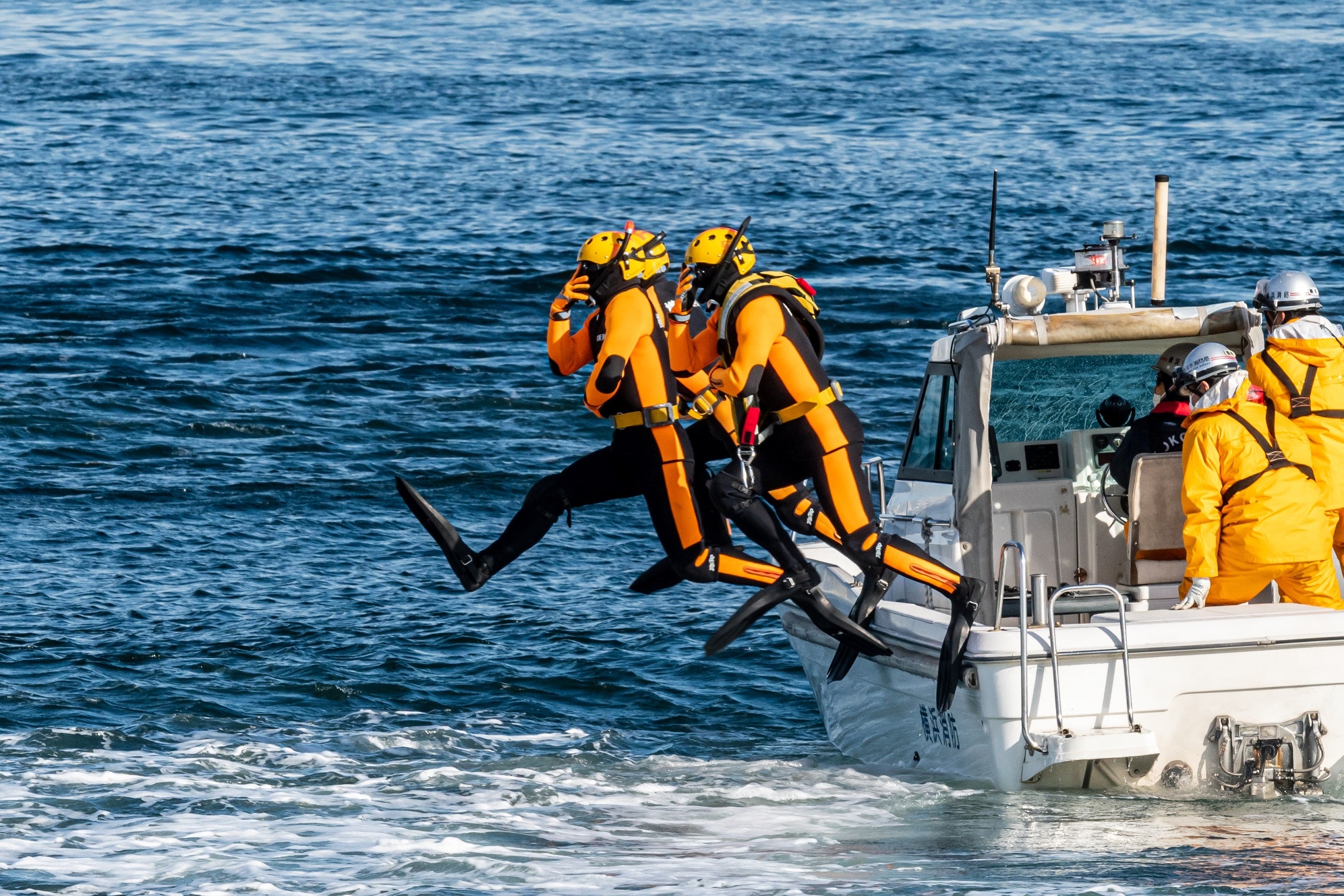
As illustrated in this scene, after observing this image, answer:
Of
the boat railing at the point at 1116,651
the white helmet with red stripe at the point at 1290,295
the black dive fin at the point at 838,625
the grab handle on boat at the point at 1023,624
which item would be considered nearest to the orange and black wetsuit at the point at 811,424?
the black dive fin at the point at 838,625

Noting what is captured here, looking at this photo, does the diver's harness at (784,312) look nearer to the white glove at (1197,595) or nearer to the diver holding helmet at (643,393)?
the diver holding helmet at (643,393)

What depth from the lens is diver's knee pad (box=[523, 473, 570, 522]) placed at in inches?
346

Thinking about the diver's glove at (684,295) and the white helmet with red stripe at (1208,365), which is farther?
the diver's glove at (684,295)

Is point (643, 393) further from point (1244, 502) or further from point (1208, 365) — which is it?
point (1244, 502)

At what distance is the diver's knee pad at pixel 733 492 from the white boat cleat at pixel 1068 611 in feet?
2.61

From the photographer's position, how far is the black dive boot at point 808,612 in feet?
27.0

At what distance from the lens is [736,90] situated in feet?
112

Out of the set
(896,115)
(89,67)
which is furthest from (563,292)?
(89,67)

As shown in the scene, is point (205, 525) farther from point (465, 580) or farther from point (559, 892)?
point (559, 892)

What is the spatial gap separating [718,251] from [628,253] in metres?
0.50

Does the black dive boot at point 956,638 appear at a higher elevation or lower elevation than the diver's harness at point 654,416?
lower

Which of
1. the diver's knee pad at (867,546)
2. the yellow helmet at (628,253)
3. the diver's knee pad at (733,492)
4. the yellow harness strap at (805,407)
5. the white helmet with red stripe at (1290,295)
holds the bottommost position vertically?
the diver's knee pad at (867,546)

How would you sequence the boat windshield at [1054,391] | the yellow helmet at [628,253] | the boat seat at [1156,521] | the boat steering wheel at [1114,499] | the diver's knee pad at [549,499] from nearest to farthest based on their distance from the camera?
the boat seat at [1156,521]
the yellow helmet at [628,253]
the boat steering wheel at [1114,499]
the diver's knee pad at [549,499]
the boat windshield at [1054,391]

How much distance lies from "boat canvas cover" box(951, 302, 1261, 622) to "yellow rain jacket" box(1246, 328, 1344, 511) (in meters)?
0.51
